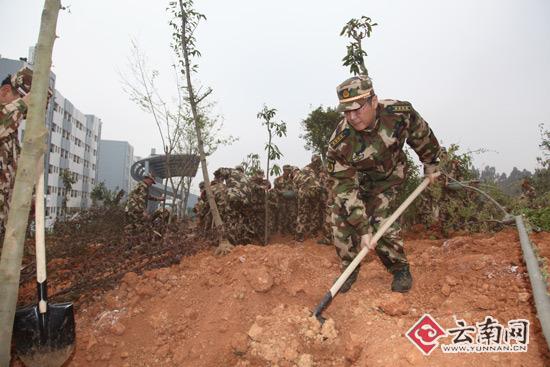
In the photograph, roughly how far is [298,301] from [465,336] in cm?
121

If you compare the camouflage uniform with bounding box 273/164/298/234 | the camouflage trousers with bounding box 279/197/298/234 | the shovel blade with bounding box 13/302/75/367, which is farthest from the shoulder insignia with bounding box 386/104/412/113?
the camouflage trousers with bounding box 279/197/298/234

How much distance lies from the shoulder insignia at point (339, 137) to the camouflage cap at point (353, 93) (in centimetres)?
24

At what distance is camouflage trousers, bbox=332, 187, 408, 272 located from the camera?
8.98 feet

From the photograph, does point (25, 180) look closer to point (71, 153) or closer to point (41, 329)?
point (41, 329)

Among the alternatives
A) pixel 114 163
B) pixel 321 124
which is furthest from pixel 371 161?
pixel 114 163

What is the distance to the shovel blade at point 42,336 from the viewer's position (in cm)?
211

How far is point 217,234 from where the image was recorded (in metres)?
4.15

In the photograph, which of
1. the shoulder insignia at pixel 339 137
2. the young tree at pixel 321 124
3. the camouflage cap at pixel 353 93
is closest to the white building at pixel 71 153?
the young tree at pixel 321 124

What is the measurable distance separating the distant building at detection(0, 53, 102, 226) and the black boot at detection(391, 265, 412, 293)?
2785cm

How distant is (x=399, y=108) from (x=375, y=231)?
38.7 inches

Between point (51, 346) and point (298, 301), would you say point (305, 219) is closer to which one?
point (298, 301)

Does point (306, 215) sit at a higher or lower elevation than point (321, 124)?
lower

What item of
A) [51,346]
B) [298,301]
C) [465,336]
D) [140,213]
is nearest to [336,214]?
[298,301]

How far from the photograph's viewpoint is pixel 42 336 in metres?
2.13
